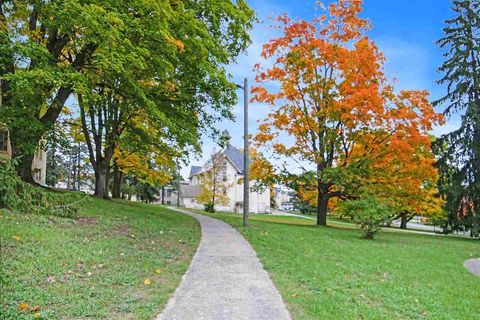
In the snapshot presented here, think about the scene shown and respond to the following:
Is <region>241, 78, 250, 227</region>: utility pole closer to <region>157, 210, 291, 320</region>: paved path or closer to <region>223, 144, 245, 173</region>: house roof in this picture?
<region>157, 210, 291, 320</region>: paved path

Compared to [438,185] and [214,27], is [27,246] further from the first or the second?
[438,185]

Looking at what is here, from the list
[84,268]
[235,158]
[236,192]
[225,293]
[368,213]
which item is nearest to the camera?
[225,293]

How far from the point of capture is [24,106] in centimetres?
1222

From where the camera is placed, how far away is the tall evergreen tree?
70.6ft

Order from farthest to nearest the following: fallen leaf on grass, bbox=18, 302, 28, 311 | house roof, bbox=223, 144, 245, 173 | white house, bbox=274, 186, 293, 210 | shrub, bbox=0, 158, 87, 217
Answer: white house, bbox=274, 186, 293, 210
house roof, bbox=223, 144, 245, 173
shrub, bbox=0, 158, 87, 217
fallen leaf on grass, bbox=18, 302, 28, 311

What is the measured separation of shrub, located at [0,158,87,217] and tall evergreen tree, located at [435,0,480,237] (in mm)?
21071

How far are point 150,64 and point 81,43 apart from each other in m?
2.38

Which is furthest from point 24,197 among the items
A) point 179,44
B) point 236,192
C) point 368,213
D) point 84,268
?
point 236,192

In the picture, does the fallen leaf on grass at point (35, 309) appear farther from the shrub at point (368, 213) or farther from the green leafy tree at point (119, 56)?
the shrub at point (368, 213)

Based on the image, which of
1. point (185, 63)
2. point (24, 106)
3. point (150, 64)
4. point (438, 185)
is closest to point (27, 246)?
point (24, 106)

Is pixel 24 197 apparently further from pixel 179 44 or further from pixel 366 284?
pixel 179 44

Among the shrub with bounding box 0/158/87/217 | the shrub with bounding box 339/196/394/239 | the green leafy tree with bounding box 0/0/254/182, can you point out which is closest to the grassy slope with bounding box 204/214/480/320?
Answer: the shrub with bounding box 0/158/87/217

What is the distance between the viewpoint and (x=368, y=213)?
1532cm

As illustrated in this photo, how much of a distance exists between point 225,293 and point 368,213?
37.2ft
